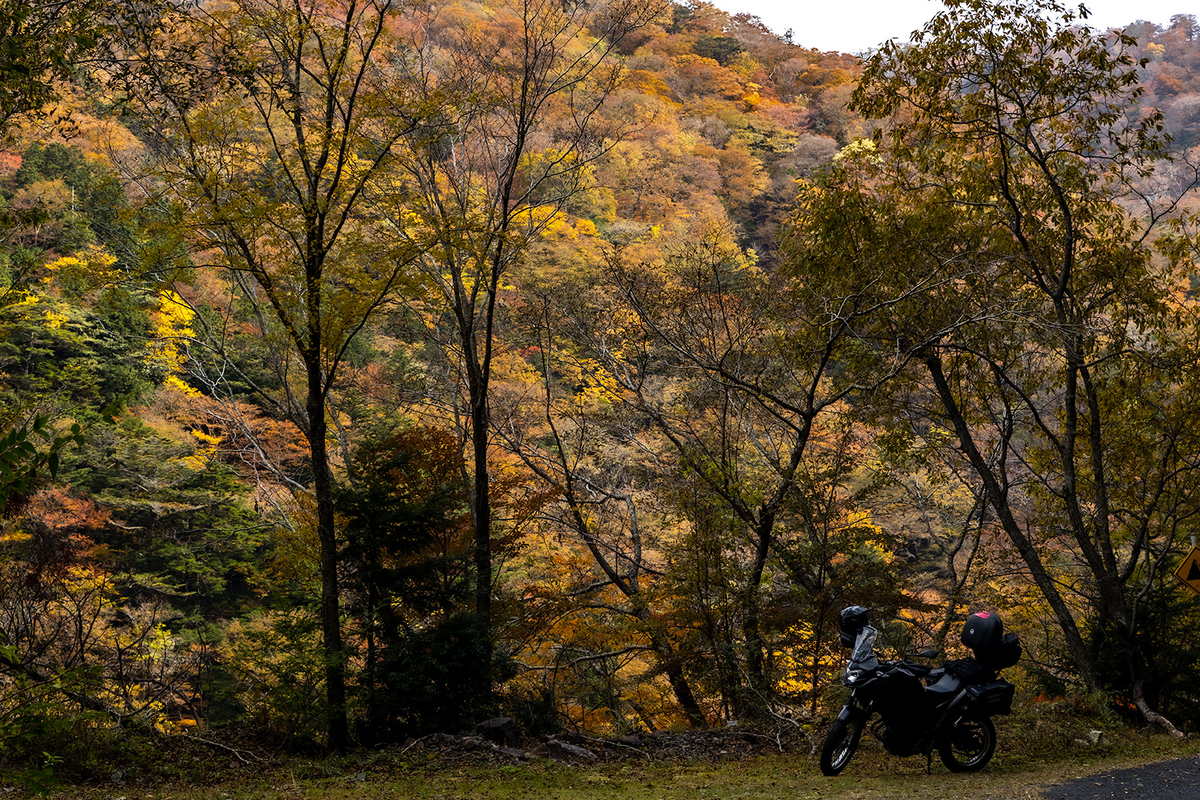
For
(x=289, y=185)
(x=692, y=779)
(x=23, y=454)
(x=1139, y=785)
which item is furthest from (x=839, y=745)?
(x=289, y=185)

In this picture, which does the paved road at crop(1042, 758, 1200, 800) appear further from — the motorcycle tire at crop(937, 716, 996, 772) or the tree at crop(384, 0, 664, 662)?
the tree at crop(384, 0, 664, 662)

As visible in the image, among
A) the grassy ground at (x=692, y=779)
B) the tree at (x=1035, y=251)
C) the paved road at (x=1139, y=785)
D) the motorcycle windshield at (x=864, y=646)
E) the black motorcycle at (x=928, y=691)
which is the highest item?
the tree at (x=1035, y=251)

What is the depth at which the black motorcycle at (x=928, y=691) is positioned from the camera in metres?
5.34

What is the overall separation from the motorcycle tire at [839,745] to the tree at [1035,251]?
14.2 feet

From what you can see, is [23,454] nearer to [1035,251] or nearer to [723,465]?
[723,465]

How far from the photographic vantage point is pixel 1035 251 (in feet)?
30.9

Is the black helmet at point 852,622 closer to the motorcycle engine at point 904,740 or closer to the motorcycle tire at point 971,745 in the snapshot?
the motorcycle engine at point 904,740

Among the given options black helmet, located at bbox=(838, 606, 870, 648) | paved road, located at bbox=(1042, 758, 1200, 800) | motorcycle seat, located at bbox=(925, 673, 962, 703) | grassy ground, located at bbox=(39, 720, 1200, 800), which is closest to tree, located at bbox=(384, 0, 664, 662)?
grassy ground, located at bbox=(39, 720, 1200, 800)

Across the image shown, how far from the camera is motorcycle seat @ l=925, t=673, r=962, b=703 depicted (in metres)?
5.42

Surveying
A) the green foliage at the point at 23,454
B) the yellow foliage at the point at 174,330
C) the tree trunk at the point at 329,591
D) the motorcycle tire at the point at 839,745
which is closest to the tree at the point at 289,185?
the tree trunk at the point at 329,591

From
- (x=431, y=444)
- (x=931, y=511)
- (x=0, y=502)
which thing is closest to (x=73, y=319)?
(x=431, y=444)

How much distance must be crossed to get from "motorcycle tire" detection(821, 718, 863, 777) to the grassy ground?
115 millimetres

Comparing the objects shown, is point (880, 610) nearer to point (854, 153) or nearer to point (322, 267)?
point (854, 153)

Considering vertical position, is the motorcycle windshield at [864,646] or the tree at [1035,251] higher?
the tree at [1035,251]
